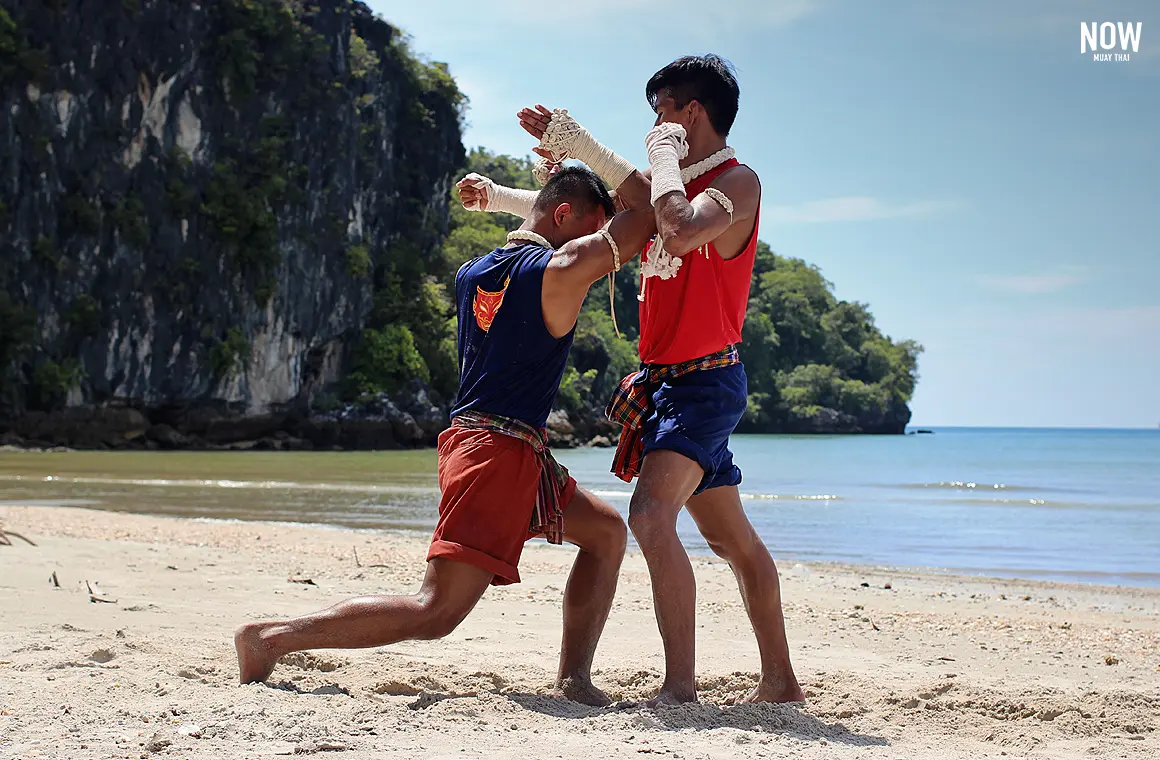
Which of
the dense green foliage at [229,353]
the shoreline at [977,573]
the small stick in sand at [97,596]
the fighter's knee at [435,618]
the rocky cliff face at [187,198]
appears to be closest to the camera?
the fighter's knee at [435,618]

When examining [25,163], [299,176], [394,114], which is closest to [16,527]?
[25,163]

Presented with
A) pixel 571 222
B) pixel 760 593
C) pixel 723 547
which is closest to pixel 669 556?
pixel 723 547

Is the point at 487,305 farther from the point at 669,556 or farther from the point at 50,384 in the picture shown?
the point at 50,384

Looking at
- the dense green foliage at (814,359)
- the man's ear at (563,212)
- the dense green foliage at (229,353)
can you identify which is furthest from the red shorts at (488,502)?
the dense green foliage at (814,359)

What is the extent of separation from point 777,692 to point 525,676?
2.99ft

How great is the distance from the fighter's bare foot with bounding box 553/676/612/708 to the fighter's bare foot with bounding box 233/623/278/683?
35.0 inches

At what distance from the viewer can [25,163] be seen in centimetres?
3384

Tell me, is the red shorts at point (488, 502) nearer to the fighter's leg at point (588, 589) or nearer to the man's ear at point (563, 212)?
the fighter's leg at point (588, 589)

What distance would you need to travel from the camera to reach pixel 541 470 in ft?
10.5

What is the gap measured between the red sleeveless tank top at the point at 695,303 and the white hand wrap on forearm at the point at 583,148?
0.24 metres

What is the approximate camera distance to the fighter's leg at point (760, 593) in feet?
11.2

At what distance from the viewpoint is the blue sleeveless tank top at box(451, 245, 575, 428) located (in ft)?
10.3

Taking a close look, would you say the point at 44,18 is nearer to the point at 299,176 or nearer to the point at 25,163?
the point at 25,163

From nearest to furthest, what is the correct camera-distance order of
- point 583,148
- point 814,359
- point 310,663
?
point 583,148
point 310,663
point 814,359
